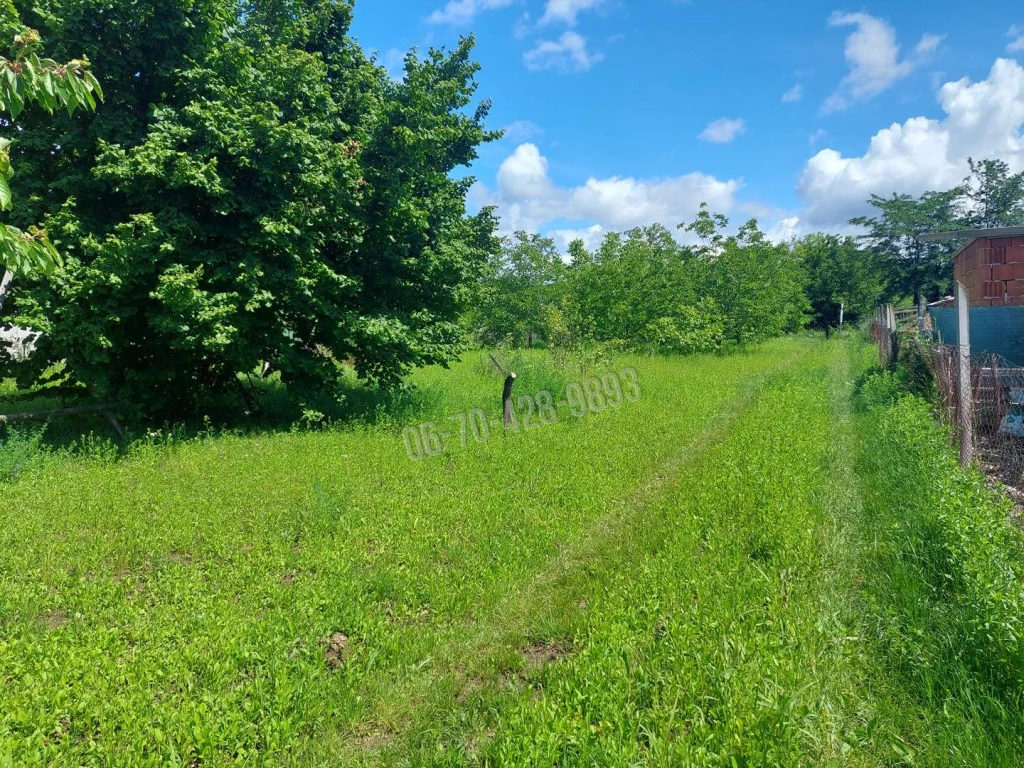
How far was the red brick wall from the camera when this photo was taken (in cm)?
1001

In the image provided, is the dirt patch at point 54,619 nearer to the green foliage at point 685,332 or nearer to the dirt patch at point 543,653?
the dirt patch at point 543,653

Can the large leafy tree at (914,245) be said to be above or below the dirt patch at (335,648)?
above

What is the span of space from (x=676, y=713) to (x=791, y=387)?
11.1 metres

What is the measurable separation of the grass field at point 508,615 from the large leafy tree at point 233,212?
2.22m

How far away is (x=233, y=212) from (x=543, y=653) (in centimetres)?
790

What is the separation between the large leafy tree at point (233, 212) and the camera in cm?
716

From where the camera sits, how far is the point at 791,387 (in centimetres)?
1227

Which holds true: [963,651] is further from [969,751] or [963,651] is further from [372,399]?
[372,399]

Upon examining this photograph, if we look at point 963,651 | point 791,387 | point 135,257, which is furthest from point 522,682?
point 791,387

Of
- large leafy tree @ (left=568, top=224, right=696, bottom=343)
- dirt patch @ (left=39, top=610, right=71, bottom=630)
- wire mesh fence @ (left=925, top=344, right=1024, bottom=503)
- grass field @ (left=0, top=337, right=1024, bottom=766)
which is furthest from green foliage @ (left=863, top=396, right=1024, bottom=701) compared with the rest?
large leafy tree @ (left=568, top=224, right=696, bottom=343)

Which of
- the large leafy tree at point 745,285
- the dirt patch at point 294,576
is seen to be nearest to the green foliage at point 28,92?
the dirt patch at point 294,576

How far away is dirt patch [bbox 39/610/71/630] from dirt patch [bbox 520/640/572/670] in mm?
3146

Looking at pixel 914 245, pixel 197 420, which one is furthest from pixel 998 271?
pixel 914 245

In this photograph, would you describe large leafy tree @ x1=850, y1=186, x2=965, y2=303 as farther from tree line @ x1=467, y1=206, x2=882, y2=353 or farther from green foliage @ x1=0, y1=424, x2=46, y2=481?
green foliage @ x1=0, y1=424, x2=46, y2=481
